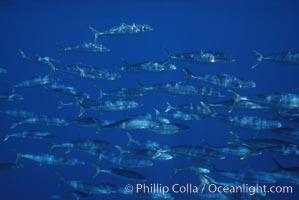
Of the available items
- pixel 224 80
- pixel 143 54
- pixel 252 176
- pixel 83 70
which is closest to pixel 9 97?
pixel 83 70

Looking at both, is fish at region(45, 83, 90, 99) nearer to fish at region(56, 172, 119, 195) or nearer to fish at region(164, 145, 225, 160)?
fish at region(56, 172, 119, 195)

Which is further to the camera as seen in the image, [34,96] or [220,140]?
[34,96]

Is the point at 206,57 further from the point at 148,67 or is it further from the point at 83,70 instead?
the point at 83,70

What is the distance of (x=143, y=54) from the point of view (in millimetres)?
30125

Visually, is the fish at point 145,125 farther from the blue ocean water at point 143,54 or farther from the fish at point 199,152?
the blue ocean water at point 143,54

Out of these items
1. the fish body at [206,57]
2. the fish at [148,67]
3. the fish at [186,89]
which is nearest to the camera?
the fish body at [206,57]

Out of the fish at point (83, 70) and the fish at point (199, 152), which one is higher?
the fish at point (83, 70)

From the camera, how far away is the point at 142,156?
25.7 ft

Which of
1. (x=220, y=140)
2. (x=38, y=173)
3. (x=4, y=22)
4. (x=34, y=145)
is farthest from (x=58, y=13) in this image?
(x=220, y=140)

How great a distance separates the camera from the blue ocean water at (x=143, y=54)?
17.6m

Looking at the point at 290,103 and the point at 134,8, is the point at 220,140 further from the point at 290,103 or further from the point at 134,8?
the point at 290,103

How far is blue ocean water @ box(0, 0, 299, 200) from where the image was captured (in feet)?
57.8

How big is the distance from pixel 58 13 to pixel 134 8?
17.7 feet

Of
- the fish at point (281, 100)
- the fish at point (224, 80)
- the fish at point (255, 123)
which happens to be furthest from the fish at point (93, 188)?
the fish at point (281, 100)
